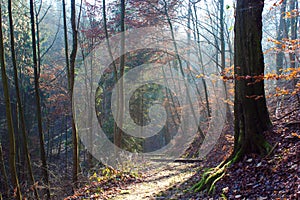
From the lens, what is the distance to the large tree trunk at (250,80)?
214 inches

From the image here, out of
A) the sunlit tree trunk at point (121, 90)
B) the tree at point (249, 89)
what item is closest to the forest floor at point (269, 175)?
the tree at point (249, 89)

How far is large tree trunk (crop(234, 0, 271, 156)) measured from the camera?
5.44 metres

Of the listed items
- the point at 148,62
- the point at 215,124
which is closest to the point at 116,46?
the point at 148,62

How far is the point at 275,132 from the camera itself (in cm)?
533

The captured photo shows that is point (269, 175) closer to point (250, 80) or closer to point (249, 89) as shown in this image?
point (249, 89)

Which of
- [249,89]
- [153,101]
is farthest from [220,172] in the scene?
[153,101]

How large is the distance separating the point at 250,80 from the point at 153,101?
797 inches

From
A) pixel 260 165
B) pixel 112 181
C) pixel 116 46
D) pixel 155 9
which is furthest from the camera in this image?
pixel 116 46

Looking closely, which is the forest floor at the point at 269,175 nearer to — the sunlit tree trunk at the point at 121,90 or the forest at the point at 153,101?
the forest at the point at 153,101

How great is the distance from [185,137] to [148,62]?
6.95 meters

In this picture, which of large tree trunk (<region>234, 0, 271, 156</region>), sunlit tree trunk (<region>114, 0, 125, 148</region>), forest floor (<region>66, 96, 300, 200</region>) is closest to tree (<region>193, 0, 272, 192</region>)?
large tree trunk (<region>234, 0, 271, 156</region>)

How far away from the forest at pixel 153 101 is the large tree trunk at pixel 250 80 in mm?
20

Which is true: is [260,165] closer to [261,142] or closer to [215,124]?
[261,142]

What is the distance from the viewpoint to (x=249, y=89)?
5.52 meters
